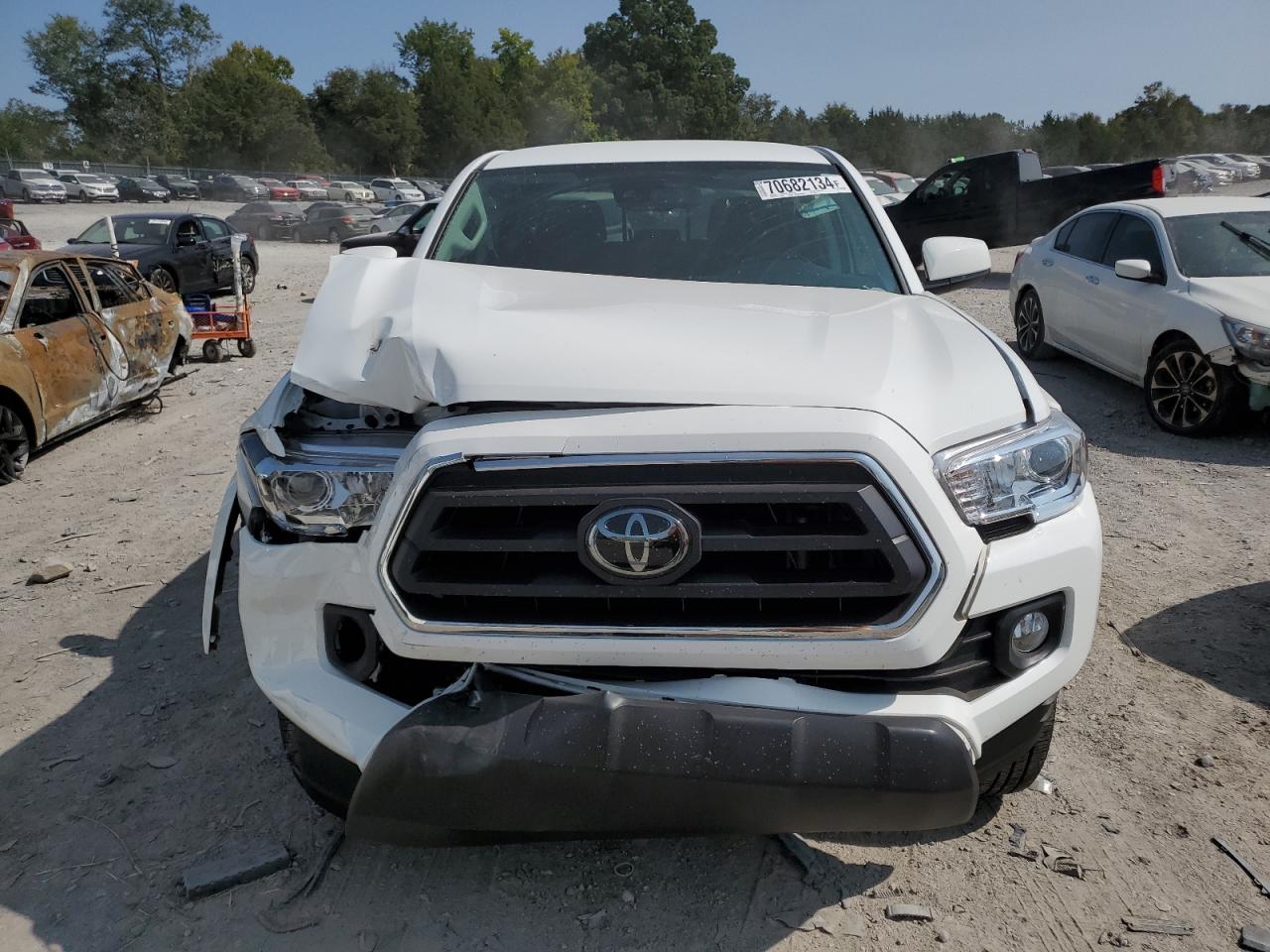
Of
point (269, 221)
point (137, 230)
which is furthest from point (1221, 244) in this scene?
point (269, 221)

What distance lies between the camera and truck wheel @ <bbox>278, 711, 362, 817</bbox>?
2.28 metres

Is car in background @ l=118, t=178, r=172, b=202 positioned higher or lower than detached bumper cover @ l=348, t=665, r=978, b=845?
lower

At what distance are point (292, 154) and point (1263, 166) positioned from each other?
64.4 meters

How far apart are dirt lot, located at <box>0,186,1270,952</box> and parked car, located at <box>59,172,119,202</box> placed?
5284cm

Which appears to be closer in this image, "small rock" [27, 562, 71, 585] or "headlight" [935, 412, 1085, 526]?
"headlight" [935, 412, 1085, 526]

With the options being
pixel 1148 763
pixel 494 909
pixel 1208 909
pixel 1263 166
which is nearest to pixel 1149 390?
pixel 1148 763

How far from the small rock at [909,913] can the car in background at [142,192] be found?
5785 centimetres

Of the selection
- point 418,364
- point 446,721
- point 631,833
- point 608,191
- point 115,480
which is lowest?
point 115,480

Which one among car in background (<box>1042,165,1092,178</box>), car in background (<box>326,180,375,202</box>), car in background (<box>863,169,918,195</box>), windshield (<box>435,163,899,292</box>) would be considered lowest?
car in background (<box>326,180,375,202</box>)

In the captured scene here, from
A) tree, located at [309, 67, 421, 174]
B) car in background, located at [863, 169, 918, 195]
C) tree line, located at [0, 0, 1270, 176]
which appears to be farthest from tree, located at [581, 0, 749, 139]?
car in background, located at [863, 169, 918, 195]

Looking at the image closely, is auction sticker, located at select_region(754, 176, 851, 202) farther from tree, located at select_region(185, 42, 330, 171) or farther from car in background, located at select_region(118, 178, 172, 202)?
tree, located at select_region(185, 42, 330, 171)

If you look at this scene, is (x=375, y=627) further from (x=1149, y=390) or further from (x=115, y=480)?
(x=1149, y=390)

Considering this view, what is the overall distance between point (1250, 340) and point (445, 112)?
80.1 metres

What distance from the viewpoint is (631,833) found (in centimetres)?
209
